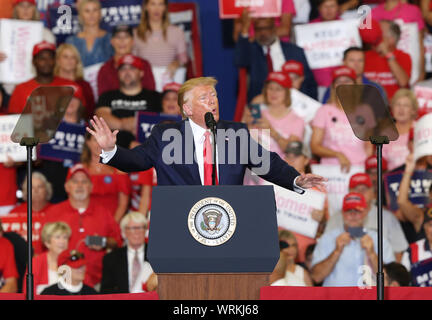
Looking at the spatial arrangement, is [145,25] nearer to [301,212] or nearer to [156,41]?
[156,41]

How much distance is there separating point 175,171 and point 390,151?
328 cm

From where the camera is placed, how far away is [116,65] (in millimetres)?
7633

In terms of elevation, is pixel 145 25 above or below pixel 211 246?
above

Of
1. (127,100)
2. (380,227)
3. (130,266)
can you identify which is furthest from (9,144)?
(380,227)

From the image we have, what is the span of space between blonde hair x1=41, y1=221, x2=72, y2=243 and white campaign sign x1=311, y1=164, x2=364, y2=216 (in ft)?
5.96

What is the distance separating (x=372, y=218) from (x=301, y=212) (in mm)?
504

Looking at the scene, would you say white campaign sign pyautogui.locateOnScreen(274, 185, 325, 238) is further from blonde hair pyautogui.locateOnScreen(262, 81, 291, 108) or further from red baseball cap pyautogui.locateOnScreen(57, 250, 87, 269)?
red baseball cap pyautogui.locateOnScreen(57, 250, 87, 269)

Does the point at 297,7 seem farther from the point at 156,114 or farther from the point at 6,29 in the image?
the point at 6,29

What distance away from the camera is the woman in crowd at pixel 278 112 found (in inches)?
281

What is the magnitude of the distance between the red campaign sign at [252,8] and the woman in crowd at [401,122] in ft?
4.17

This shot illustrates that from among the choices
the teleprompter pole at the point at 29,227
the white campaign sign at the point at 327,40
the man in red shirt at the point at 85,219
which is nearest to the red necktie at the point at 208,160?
the teleprompter pole at the point at 29,227

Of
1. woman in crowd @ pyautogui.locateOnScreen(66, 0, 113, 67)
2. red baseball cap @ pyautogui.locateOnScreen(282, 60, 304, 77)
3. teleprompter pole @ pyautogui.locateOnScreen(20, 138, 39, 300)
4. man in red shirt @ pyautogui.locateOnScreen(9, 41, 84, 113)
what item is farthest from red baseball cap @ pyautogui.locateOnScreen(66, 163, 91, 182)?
teleprompter pole @ pyautogui.locateOnScreen(20, 138, 39, 300)

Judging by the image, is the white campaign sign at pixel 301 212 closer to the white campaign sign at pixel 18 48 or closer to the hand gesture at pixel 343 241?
the hand gesture at pixel 343 241
